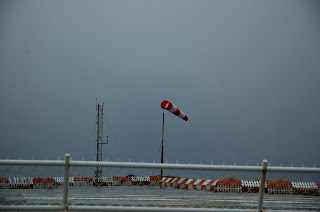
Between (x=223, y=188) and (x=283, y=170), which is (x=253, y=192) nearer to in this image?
(x=223, y=188)

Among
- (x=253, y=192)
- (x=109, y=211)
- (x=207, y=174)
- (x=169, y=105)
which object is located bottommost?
(x=253, y=192)

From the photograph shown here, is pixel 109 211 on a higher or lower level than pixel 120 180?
higher

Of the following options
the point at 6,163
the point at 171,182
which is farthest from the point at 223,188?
the point at 6,163

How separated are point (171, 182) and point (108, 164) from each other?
19.6m

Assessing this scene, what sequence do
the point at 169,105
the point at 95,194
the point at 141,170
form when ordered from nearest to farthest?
the point at 141,170, the point at 95,194, the point at 169,105

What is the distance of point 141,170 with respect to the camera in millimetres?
6352

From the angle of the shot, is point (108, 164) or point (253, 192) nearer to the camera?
point (108, 164)

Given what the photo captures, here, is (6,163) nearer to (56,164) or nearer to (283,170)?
(56,164)

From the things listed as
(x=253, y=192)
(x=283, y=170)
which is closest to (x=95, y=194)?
(x=253, y=192)

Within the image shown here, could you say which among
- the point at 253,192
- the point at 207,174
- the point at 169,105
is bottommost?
the point at 253,192

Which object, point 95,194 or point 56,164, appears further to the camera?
point 95,194

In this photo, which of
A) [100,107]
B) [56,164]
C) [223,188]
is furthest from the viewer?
[100,107]

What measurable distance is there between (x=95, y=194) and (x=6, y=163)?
11.5 m

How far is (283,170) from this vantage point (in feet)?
20.2
